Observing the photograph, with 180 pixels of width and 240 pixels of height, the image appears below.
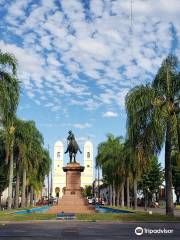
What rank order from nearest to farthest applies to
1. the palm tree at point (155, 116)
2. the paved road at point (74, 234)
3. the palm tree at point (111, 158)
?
1. the paved road at point (74, 234)
2. the palm tree at point (155, 116)
3. the palm tree at point (111, 158)

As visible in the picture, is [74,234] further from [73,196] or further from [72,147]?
[72,147]

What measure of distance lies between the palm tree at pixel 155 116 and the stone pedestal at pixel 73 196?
13300mm

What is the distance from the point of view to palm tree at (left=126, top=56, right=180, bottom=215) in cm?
3072

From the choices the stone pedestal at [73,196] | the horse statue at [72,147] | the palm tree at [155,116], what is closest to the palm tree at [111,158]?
the horse statue at [72,147]

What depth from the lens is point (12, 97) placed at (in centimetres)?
3300

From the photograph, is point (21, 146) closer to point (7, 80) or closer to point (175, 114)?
point (7, 80)

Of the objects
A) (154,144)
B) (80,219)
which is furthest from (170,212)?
(80,219)

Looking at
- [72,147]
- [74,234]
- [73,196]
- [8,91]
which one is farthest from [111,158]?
[74,234]

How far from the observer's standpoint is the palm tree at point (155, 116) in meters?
30.7

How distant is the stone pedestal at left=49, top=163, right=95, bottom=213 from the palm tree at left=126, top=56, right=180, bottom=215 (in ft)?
43.6

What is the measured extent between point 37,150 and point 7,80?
30410 mm

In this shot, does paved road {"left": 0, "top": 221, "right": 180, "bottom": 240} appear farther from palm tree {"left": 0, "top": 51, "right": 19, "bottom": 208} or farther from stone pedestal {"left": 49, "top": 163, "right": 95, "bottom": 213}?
stone pedestal {"left": 49, "top": 163, "right": 95, "bottom": 213}

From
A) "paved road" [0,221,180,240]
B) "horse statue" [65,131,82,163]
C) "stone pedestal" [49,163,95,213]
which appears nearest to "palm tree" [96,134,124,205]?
"horse statue" [65,131,82,163]

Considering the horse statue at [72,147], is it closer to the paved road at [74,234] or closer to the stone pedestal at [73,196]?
the stone pedestal at [73,196]
